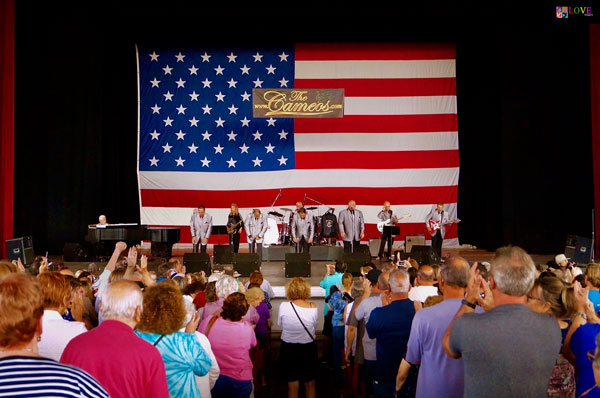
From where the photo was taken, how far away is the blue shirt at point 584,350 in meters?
3.13

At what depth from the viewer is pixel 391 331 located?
3.79 metres

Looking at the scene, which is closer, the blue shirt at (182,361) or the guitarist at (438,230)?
the blue shirt at (182,361)

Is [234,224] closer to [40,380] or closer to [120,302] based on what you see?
[120,302]

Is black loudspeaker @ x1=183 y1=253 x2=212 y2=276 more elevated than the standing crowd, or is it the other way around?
the standing crowd

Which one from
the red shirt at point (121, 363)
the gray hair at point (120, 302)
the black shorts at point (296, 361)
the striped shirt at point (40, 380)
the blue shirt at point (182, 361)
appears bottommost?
the black shorts at point (296, 361)

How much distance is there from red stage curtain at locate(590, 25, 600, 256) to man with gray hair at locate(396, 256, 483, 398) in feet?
36.9

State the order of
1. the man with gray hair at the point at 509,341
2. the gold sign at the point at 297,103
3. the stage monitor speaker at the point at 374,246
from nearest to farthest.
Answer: the man with gray hair at the point at 509,341 < the stage monitor speaker at the point at 374,246 < the gold sign at the point at 297,103

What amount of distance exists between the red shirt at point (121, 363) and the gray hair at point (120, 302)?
98mm

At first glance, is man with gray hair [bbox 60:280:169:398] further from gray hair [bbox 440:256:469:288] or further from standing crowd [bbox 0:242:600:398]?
gray hair [bbox 440:256:469:288]

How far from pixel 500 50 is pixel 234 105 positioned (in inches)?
277

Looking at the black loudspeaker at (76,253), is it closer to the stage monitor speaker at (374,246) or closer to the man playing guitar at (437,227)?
the stage monitor speaker at (374,246)

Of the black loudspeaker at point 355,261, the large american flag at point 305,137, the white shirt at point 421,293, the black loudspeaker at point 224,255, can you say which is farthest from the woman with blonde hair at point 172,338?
the large american flag at point 305,137

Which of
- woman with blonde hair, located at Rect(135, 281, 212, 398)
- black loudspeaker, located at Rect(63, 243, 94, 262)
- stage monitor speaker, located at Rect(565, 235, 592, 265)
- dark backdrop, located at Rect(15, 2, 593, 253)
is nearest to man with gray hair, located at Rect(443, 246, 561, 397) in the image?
woman with blonde hair, located at Rect(135, 281, 212, 398)

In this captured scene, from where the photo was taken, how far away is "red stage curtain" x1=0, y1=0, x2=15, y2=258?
39.9 feet
